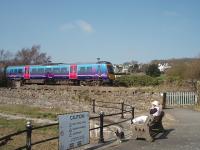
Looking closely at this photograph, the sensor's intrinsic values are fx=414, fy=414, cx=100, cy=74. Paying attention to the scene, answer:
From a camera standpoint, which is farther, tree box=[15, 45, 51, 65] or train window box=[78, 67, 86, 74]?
tree box=[15, 45, 51, 65]

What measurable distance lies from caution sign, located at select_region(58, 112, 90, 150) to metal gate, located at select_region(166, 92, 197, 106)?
678 inches

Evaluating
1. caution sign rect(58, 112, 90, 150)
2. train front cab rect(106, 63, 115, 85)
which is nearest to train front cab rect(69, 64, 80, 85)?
train front cab rect(106, 63, 115, 85)

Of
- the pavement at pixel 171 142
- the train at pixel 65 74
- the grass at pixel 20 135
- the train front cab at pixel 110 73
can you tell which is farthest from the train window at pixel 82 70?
the pavement at pixel 171 142

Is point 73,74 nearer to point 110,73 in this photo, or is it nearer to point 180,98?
point 110,73

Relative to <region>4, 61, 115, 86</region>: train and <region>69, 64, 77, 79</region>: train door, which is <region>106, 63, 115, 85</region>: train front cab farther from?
<region>69, 64, 77, 79</region>: train door

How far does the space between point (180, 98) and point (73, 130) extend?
1849 centimetres

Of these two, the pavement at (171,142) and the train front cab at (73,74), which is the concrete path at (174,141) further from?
the train front cab at (73,74)

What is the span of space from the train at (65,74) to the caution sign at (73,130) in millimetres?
27373

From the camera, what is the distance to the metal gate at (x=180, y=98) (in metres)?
29.7

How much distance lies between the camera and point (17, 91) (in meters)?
44.9

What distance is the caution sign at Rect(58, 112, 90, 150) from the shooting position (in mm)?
12102

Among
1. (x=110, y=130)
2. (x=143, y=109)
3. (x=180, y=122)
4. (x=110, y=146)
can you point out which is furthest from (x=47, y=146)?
(x=143, y=109)

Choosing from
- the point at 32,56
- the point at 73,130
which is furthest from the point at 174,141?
the point at 32,56

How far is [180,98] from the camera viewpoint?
29.8 m
